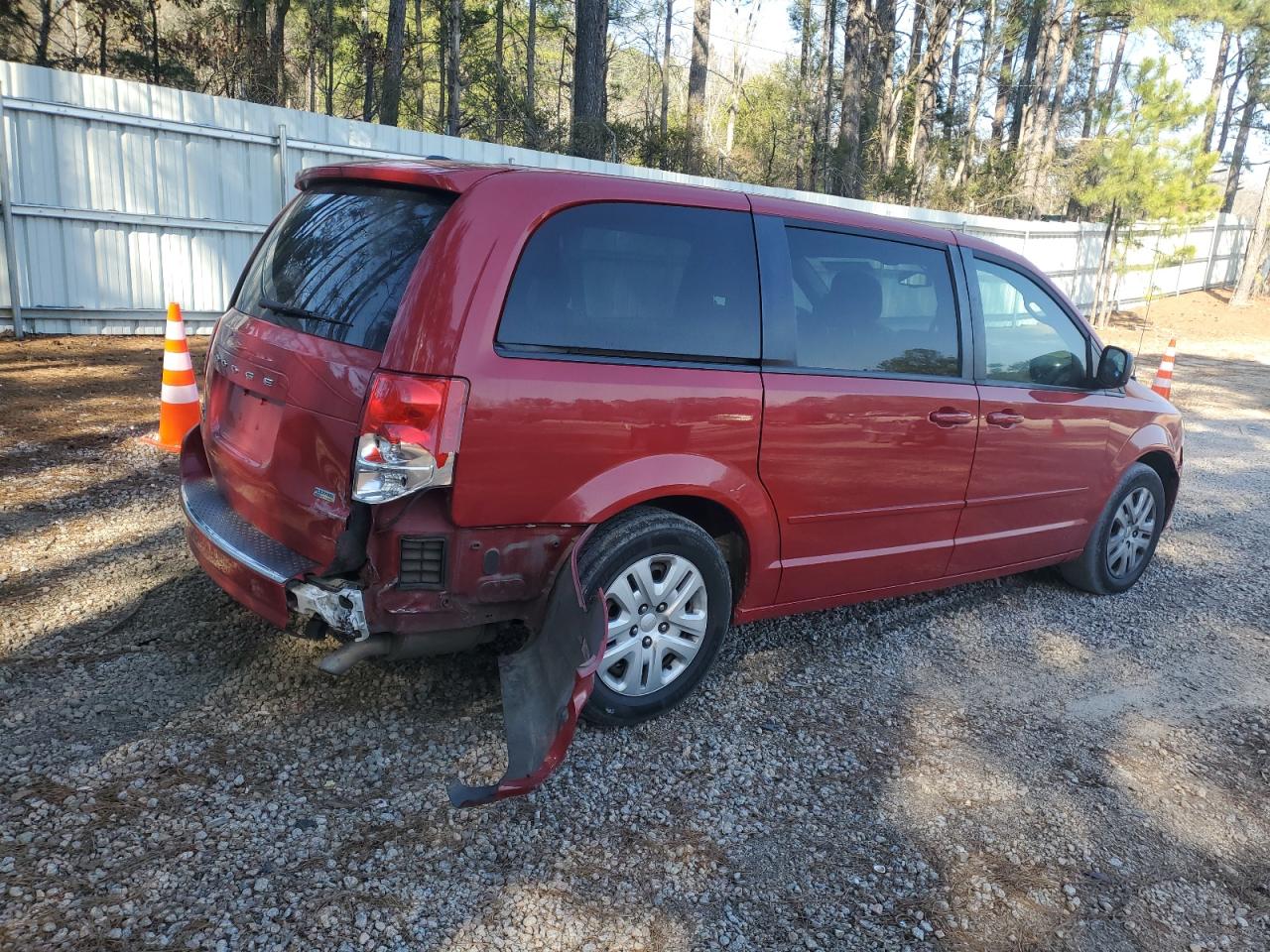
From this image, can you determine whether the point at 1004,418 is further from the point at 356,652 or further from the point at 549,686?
the point at 356,652

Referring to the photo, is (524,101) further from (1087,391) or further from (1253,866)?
(1253,866)

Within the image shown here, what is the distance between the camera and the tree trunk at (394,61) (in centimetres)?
1783

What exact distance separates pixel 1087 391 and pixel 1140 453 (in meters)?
0.69

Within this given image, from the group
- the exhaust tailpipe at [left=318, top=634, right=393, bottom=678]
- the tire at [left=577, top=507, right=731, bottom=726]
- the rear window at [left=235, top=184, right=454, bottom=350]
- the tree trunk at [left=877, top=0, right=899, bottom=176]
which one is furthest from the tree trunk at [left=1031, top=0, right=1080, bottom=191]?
the exhaust tailpipe at [left=318, top=634, right=393, bottom=678]

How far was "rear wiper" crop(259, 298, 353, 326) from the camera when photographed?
3252 mm

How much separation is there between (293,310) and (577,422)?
1.09 meters

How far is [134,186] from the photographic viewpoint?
1014 cm

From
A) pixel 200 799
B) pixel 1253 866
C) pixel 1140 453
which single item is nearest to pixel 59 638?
pixel 200 799

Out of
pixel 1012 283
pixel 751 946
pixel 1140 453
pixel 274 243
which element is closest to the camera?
pixel 751 946

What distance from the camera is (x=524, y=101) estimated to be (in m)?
19.5

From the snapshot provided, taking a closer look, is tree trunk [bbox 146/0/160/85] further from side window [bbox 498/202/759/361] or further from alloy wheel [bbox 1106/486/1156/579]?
alloy wheel [bbox 1106/486/1156/579]

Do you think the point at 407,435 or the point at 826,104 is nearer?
the point at 407,435

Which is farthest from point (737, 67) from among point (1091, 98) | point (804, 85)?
point (1091, 98)

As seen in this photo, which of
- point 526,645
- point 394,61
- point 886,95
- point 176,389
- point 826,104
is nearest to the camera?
point 526,645
